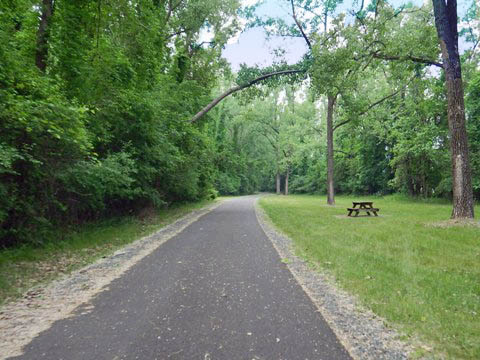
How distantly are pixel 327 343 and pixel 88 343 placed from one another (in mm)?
2429

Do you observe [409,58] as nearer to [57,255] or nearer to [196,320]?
[196,320]

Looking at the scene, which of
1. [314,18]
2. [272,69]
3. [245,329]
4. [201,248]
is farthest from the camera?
[314,18]

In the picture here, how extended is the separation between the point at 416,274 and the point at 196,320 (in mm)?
3795

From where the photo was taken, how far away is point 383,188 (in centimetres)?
3219

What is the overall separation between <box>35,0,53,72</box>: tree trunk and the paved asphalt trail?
5.74 m

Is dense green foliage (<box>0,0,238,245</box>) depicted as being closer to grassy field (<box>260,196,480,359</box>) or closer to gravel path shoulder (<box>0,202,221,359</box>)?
gravel path shoulder (<box>0,202,221,359</box>)

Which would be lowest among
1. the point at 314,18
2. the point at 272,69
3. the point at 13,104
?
the point at 13,104

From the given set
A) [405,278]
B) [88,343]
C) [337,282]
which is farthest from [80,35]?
[405,278]

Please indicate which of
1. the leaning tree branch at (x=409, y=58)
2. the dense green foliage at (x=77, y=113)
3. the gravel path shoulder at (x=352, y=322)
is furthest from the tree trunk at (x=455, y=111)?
the dense green foliage at (x=77, y=113)

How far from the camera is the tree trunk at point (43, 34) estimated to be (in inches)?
242

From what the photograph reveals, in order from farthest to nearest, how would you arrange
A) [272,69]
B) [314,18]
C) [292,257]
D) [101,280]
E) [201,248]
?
[314,18]
[272,69]
[201,248]
[292,257]
[101,280]

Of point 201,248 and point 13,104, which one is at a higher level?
point 13,104

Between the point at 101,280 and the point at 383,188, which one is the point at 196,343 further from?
the point at 383,188

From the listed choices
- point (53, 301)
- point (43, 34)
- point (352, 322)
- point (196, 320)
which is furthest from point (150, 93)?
point (352, 322)
